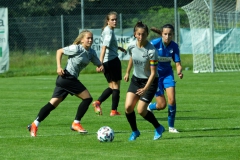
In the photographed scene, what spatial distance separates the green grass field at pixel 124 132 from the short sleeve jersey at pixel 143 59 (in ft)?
3.15

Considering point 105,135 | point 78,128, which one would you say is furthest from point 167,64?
point 105,135

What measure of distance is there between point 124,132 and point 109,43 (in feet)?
10.9

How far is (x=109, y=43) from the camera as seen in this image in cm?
1368

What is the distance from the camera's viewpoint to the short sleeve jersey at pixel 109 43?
1362 centimetres

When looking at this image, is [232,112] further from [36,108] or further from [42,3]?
[42,3]

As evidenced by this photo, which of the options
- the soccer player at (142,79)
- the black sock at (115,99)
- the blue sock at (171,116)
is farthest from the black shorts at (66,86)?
the black sock at (115,99)

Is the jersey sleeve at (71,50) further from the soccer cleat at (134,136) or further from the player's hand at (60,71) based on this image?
the soccer cleat at (134,136)

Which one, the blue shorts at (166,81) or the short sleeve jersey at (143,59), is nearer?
the short sleeve jersey at (143,59)

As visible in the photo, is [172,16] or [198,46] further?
[172,16]

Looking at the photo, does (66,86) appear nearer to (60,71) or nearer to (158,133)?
(60,71)

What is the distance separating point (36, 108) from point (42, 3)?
19.4 metres

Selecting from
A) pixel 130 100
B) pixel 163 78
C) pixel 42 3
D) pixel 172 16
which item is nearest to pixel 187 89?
pixel 163 78

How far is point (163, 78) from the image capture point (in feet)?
36.2

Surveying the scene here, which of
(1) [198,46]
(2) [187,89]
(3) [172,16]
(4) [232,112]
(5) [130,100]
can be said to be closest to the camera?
(5) [130,100]
